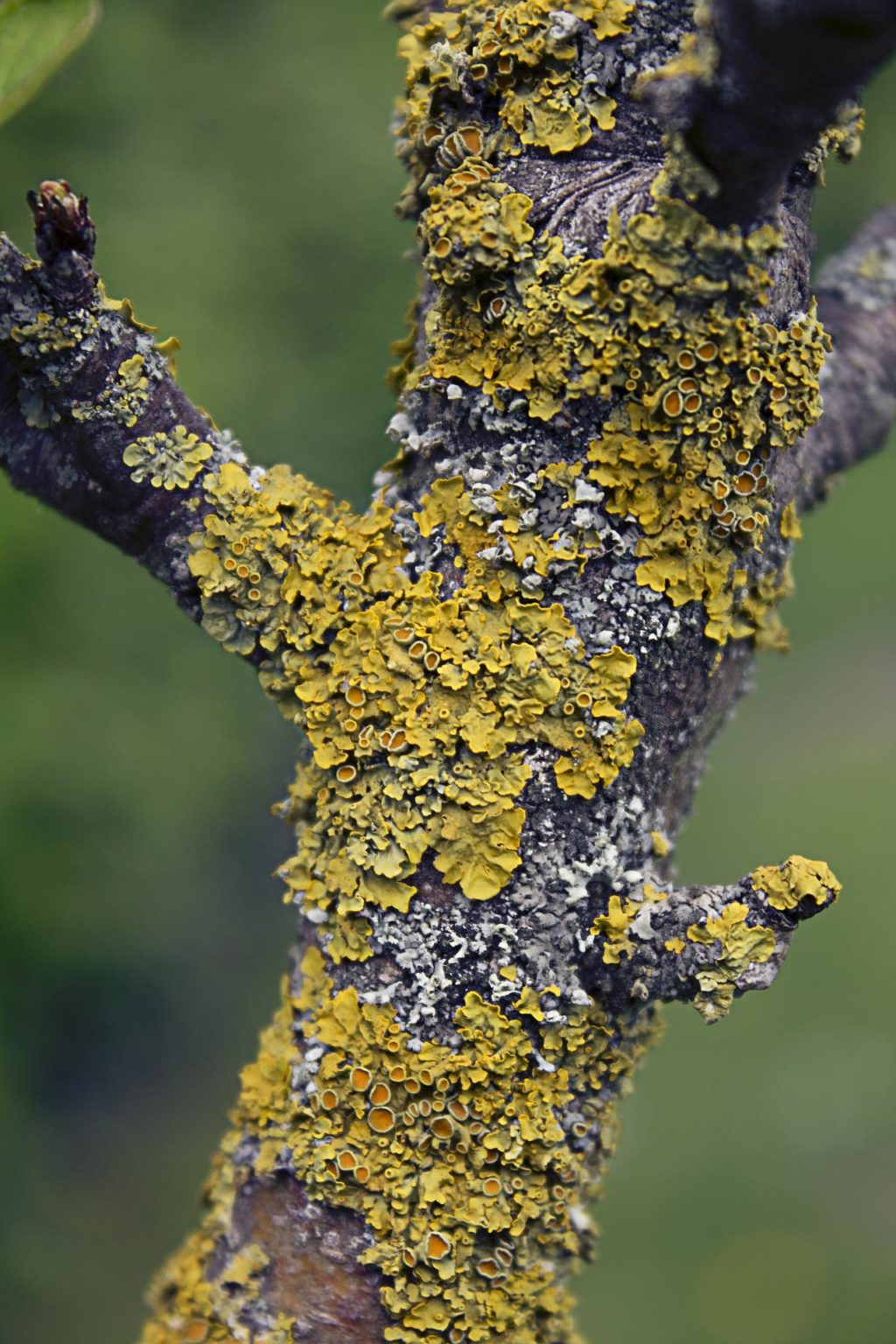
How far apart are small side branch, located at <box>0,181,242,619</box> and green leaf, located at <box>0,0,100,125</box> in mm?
331

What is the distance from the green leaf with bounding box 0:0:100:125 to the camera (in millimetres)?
678

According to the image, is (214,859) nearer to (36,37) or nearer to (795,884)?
(795,884)

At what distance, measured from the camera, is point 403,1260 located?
113 centimetres

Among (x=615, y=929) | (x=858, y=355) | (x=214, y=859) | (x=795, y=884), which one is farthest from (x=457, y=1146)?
(x=214, y=859)

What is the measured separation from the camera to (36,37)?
695 millimetres

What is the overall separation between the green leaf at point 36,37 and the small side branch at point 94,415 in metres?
0.33

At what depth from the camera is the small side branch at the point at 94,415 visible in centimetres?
109

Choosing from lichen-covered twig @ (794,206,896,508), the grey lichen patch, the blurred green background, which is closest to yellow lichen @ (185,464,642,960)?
the grey lichen patch

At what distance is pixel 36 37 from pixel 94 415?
50 cm

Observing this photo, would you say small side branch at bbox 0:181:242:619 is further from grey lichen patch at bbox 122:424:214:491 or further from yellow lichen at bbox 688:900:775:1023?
yellow lichen at bbox 688:900:775:1023

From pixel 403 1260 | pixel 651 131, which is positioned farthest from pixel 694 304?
pixel 403 1260

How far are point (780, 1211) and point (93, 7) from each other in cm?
386

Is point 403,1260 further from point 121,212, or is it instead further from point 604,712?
point 121,212

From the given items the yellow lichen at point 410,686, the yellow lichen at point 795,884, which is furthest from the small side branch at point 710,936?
the yellow lichen at point 410,686
